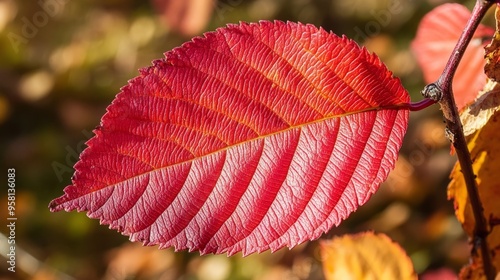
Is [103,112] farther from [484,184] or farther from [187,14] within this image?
[484,184]

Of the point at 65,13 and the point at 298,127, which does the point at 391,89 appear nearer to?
the point at 298,127

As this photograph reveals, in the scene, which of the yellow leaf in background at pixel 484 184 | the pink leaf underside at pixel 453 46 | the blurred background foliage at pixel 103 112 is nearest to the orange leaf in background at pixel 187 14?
the blurred background foliage at pixel 103 112

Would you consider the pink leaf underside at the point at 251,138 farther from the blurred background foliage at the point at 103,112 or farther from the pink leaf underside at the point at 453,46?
the blurred background foliage at the point at 103,112

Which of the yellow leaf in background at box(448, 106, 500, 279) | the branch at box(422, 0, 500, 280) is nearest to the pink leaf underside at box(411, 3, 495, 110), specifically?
the yellow leaf in background at box(448, 106, 500, 279)

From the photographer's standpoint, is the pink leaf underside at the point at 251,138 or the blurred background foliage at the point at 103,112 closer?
the pink leaf underside at the point at 251,138

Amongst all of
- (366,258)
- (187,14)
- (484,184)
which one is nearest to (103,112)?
(187,14)

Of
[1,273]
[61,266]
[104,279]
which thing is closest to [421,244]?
[104,279]
